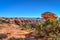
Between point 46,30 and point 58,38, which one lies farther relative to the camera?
point 46,30

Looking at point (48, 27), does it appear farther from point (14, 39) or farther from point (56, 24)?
point (14, 39)

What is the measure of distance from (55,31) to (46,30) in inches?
44.6

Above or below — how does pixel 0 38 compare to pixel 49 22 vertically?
below

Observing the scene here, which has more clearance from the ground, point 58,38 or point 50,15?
point 50,15

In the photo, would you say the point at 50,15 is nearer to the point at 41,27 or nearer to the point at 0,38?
the point at 41,27

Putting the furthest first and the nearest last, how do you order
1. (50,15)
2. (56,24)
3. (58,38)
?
(50,15)
(56,24)
(58,38)

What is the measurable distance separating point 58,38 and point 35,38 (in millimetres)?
2987

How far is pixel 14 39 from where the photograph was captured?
2098 cm

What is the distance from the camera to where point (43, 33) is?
72.3ft

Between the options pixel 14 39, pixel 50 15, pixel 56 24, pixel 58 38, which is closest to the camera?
pixel 58 38

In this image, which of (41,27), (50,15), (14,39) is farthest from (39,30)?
(50,15)

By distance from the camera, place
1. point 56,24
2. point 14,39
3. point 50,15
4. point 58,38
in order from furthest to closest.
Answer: point 50,15 < point 56,24 < point 14,39 < point 58,38

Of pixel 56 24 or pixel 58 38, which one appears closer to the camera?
pixel 58 38

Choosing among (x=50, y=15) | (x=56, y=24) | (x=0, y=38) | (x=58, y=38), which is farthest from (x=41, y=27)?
(x=50, y=15)
